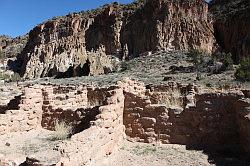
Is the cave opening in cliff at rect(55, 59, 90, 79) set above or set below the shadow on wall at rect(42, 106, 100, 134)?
above

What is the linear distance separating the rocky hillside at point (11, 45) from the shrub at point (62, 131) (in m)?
75.7

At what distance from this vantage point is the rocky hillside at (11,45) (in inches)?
3344

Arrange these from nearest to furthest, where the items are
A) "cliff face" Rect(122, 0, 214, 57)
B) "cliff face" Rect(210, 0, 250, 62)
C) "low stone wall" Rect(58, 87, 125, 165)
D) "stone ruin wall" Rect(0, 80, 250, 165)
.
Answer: "low stone wall" Rect(58, 87, 125, 165)
"stone ruin wall" Rect(0, 80, 250, 165)
"cliff face" Rect(210, 0, 250, 62)
"cliff face" Rect(122, 0, 214, 57)

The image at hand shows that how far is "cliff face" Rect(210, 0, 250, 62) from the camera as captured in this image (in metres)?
50.8

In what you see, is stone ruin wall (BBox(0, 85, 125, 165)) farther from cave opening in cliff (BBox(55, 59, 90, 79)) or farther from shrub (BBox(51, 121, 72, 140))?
cave opening in cliff (BBox(55, 59, 90, 79))

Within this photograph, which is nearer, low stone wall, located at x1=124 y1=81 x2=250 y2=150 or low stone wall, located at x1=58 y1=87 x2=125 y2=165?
low stone wall, located at x1=58 y1=87 x2=125 y2=165

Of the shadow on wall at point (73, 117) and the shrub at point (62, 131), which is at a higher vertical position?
the shadow on wall at point (73, 117)

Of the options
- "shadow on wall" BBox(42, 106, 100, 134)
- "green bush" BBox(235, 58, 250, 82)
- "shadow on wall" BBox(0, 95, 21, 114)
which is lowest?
"shadow on wall" BBox(42, 106, 100, 134)

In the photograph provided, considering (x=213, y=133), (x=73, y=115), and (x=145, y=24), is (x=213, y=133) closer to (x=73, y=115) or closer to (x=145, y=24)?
(x=73, y=115)

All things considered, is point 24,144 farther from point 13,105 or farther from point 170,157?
point 170,157

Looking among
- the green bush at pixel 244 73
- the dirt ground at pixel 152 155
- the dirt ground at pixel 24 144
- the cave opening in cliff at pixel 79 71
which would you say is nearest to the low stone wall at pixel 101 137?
the dirt ground at pixel 152 155

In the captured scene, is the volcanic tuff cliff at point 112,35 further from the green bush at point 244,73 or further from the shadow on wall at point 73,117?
the shadow on wall at point 73,117

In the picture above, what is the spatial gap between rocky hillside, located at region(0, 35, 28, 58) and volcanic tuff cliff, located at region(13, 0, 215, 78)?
10924 millimetres

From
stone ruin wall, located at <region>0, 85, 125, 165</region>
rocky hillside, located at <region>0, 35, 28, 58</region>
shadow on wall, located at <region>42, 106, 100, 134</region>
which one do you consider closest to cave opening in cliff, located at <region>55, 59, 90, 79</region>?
rocky hillside, located at <region>0, 35, 28, 58</region>
